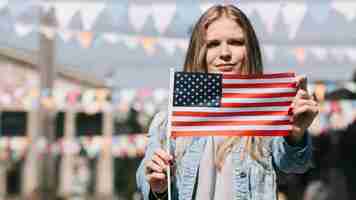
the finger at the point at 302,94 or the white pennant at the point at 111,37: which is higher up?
the white pennant at the point at 111,37

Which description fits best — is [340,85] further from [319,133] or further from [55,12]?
[55,12]

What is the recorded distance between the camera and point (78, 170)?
2392cm

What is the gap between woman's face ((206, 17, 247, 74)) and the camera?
7.53 feet

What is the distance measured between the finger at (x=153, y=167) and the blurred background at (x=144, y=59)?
4652mm

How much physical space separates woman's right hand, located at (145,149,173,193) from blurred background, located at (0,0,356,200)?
4.65 m

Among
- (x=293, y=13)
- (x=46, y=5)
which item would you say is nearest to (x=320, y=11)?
(x=293, y=13)

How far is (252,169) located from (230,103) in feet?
0.68

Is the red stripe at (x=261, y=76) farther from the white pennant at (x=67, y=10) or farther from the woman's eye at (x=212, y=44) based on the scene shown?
the white pennant at (x=67, y=10)

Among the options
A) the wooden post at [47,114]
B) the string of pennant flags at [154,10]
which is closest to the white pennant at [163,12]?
the string of pennant flags at [154,10]

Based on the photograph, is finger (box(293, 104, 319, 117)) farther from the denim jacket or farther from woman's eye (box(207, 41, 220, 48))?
woman's eye (box(207, 41, 220, 48))

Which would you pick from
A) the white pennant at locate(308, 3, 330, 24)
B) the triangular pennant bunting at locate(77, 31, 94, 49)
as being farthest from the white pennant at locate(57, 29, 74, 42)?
A: the white pennant at locate(308, 3, 330, 24)

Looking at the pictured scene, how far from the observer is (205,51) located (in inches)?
91.7

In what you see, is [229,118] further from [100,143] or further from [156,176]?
[100,143]

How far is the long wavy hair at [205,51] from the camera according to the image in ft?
7.39
